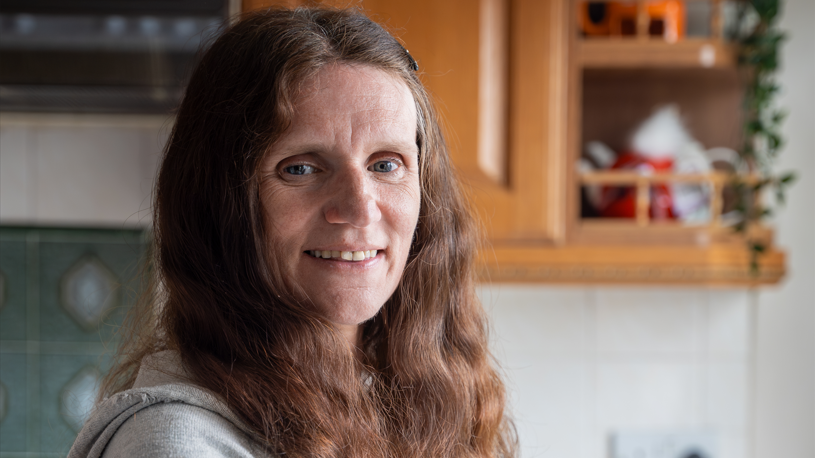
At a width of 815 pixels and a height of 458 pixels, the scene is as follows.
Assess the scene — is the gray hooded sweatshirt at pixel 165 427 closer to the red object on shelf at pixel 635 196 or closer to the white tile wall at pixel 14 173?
the red object on shelf at pixel 635 196

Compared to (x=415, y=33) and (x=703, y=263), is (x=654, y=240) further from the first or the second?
(x=415, y=33)

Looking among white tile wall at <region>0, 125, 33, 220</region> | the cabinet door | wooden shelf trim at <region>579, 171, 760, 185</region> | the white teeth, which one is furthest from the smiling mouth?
white tile wall at <region>0, 125, 33, 220</region>

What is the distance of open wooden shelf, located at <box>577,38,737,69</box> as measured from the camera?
1087mm

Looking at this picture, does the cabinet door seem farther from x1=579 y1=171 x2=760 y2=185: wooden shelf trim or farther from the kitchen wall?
the kitchen wall

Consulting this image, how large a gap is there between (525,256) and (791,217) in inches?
25.6

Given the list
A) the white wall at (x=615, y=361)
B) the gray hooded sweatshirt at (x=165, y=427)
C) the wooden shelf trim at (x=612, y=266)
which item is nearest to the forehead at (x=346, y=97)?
the gray hooded sweatshirt at (x=165, y=427)

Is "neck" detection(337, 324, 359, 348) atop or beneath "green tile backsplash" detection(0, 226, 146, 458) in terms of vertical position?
atop

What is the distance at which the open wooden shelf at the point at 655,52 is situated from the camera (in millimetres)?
1087

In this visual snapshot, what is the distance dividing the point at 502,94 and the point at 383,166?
0.57m

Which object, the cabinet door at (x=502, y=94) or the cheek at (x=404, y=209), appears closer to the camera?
the cheek at (x=404, y=209)

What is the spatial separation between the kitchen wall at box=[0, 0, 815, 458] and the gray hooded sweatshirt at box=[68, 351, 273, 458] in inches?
37.1

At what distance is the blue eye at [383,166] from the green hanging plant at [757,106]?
799mm

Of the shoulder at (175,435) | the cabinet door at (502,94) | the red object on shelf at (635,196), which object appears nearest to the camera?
the shoulder at (175,435)

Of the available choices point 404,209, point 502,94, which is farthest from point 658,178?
point 404,209
